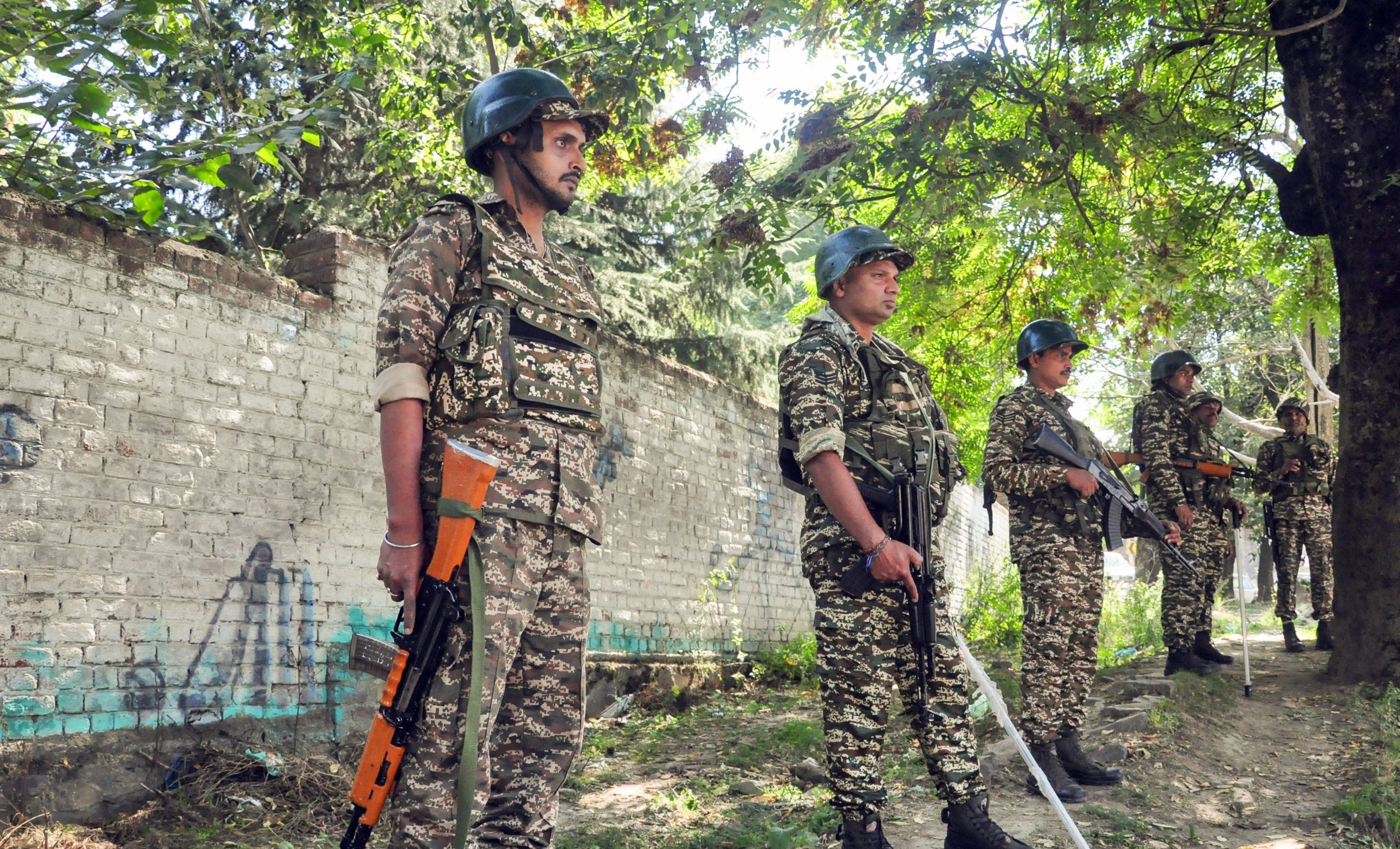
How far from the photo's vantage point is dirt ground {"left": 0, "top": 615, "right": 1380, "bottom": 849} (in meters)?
3.78

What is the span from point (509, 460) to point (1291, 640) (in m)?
8.59

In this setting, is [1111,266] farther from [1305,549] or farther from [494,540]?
[494,540]

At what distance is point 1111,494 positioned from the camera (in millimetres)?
4883

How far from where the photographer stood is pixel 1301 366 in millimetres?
19141

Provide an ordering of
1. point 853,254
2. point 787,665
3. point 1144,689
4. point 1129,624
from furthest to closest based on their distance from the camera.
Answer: point 1129,624 → point 787,665 → point 1144,689 → point 853,254

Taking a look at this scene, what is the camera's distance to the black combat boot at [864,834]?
10.1 feet

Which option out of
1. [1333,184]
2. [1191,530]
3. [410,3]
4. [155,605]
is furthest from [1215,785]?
[410,3]

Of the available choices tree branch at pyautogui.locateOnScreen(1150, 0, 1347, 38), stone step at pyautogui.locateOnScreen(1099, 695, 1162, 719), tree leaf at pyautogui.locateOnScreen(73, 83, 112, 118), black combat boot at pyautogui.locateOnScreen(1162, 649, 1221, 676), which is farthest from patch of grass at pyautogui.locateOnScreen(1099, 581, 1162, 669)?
tree leaf at pyautogui.locateOnScreen(73, 83, 112, 118)

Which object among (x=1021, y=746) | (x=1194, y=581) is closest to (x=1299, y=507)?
(x=1194, y=581)

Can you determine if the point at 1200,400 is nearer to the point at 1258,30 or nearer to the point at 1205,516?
the point at 1205,516

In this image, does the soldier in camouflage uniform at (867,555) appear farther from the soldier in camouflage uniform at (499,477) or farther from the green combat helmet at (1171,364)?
the green combat helmet at (1171,364)

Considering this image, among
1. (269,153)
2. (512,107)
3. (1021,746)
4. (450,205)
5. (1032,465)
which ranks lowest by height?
(1021,746)

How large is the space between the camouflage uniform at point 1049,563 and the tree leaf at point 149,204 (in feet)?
11.6

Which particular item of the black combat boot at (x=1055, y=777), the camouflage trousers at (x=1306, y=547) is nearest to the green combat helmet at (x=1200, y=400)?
the camouflage trousers at (x=1306, y=547)
